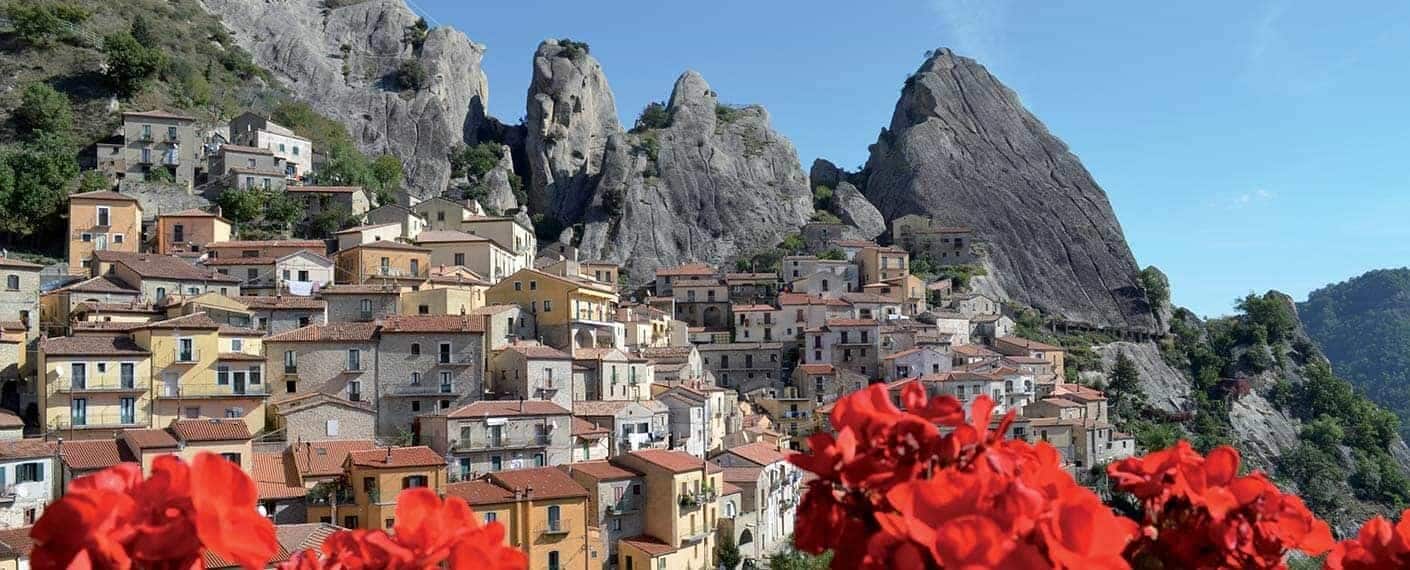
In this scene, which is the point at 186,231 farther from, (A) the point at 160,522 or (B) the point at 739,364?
(A) the point at 160,522

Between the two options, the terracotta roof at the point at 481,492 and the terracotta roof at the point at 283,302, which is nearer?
the terracotta roof at the point at 481,492

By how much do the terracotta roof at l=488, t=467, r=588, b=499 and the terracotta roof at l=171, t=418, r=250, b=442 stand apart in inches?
275

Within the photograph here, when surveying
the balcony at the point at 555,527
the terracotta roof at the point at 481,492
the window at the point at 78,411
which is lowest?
the balcony at the point at 555,527

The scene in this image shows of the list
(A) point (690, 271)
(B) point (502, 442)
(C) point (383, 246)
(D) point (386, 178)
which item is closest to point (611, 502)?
(B) point (502, 442)

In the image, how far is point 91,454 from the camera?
92.1 feet

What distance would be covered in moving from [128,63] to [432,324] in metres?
38.5

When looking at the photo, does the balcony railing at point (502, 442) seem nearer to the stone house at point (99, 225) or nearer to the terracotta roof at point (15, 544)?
the terracotta roof at point (15, 544)

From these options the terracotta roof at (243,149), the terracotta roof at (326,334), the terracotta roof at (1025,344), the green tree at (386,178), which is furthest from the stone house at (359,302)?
the terracotta roof at (1025,344)

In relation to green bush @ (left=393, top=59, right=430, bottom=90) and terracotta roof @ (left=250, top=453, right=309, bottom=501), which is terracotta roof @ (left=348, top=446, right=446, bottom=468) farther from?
green bush @ (left=393, top=59, right=430, bottom=90)

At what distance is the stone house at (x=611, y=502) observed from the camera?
3275 cm

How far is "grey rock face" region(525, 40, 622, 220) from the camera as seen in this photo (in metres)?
87.9

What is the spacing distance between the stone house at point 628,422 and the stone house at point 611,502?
3846 mm

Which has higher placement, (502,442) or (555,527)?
(502,442)

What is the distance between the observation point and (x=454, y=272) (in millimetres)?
48906
